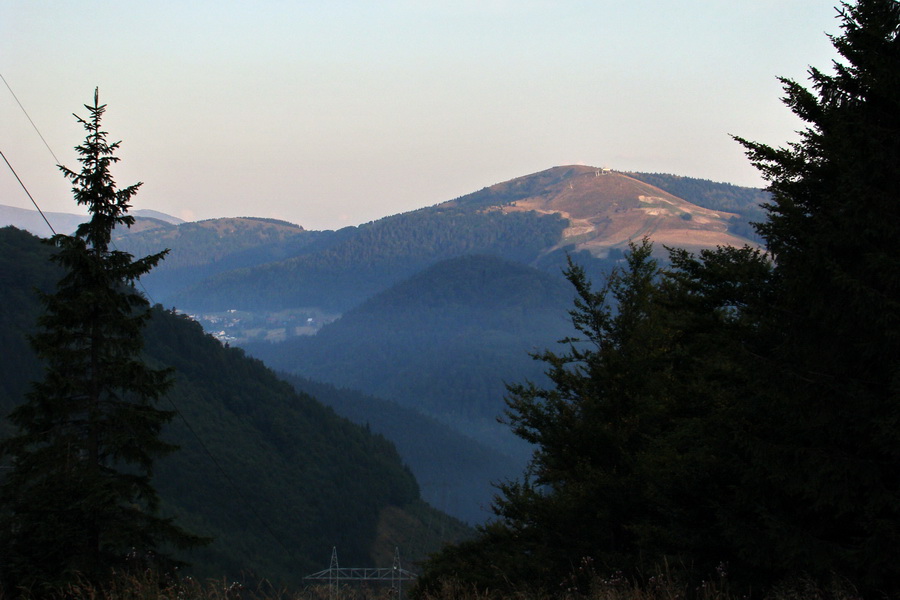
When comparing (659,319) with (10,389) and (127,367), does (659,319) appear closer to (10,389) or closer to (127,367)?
(127,367)

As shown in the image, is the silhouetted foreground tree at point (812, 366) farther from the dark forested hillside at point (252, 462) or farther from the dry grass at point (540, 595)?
the dark forested hillside at point (252, 462)

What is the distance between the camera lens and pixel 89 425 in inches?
553

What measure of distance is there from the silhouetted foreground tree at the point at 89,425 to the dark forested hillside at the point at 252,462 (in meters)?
91.5

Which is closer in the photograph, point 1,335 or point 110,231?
point 110,231

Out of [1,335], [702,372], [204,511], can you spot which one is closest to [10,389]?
[1,335]

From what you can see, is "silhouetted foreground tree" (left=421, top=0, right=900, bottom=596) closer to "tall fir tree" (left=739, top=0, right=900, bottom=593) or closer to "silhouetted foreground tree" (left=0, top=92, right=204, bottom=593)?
"tall fir tree" (left=739, top=0, right=900, bottom=593)

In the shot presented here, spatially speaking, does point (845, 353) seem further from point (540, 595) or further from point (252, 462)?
point (252, 462)

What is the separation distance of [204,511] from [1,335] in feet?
131

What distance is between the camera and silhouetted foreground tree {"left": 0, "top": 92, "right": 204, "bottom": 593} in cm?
1304

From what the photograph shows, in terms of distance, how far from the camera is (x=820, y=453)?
333 inches

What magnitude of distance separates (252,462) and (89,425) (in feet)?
458

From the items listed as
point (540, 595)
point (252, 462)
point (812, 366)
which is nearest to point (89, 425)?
point (540, 595)

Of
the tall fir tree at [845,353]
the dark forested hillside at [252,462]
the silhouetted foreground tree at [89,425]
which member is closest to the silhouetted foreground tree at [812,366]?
the tall fir tree at [845,353]

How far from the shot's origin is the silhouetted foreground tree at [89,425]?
13039 mm
